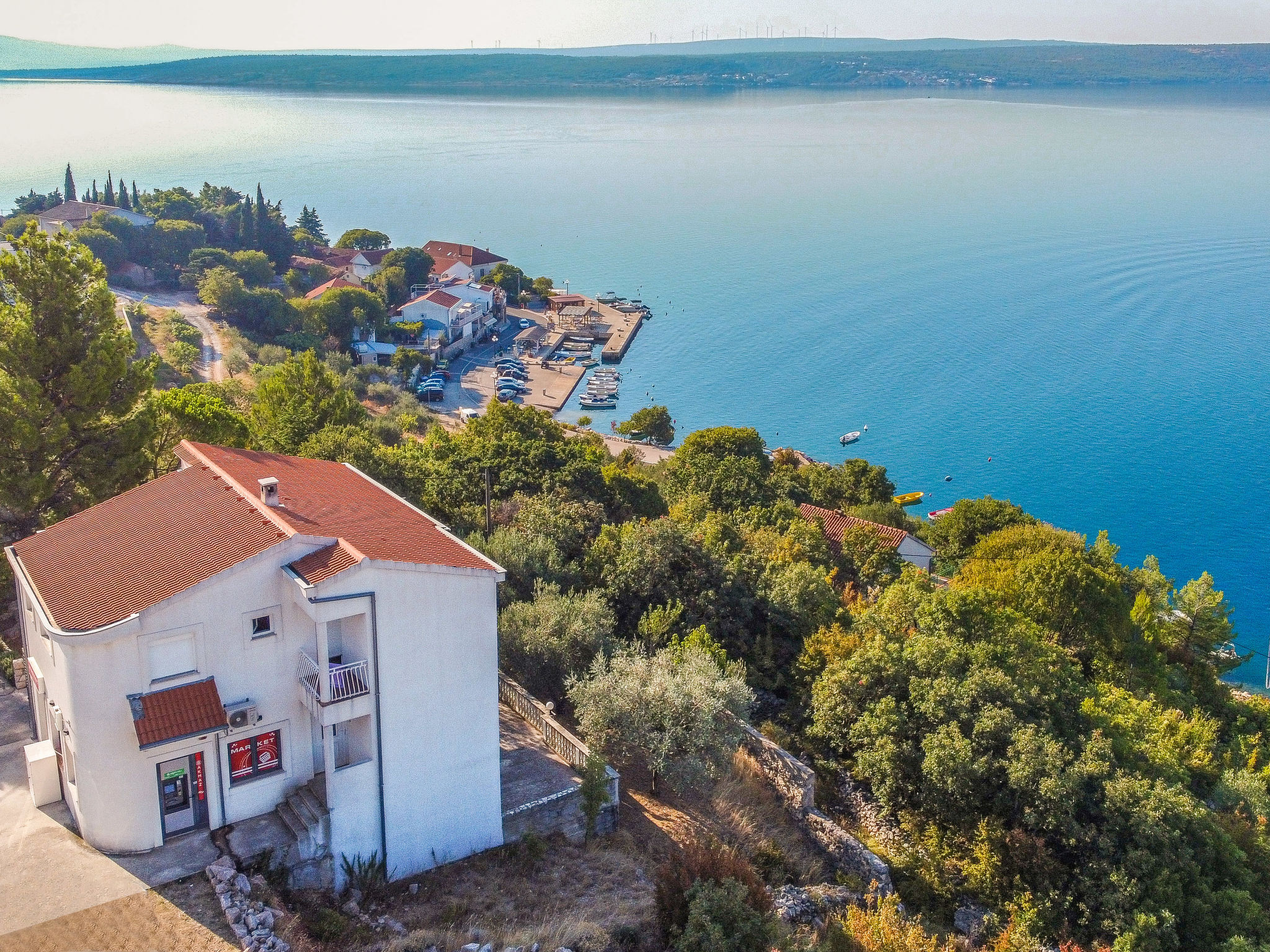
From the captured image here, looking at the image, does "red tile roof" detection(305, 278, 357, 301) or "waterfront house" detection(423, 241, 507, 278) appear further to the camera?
"waterfront house" detection(423, 241, 507, 278)

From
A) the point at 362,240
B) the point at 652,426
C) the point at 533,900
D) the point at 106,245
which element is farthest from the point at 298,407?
the point at 362,240

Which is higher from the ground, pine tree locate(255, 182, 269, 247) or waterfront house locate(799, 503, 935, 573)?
pine tree locate(255, 182, 269, 247)

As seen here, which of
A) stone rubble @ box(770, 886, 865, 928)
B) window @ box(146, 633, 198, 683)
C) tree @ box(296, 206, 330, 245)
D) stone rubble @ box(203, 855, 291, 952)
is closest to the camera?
stone rubble @ box(203, 855, 291, 952)

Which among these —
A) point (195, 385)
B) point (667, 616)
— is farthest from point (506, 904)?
point (195, 385)

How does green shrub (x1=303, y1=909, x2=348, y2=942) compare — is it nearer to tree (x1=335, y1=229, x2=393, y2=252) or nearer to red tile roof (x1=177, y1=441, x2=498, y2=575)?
red tile roof (x1=177, y1=441, x2=498, y2=575)

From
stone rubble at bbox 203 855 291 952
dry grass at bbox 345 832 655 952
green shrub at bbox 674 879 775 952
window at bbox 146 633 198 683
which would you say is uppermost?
window at bbox 146 633 198 683

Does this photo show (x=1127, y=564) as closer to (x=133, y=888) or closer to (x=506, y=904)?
(x=506, y=904)

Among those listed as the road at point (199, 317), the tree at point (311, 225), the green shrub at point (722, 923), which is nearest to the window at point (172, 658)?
the green shrub at point (722, 923)

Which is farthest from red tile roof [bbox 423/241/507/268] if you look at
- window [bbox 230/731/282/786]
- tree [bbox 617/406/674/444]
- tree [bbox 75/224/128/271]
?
window [bbox 230/731/282/786]

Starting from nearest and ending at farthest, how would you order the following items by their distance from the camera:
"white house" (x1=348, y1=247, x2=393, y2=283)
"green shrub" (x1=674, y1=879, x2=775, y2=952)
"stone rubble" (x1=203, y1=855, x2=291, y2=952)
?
"stone rubble" (x1=203, y1=855, x2=291, y2=952) < "green shrub" (x1=674, y1=879, x2=775, y2=952) < "white house" (x1=348, y1=247, x2=393, y2=283)
